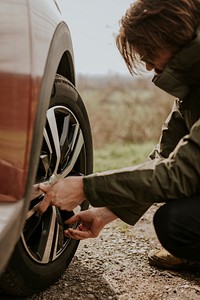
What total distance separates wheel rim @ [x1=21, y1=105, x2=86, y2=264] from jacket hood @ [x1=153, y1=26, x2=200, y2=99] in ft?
1.68

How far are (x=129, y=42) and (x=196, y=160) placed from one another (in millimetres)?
571

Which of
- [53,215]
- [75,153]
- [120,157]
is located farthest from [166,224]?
[120,157]

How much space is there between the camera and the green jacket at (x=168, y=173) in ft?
6.12

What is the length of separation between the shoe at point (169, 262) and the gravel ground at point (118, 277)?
0.03m

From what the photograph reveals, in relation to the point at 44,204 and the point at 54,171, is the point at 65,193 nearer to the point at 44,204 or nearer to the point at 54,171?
the point at 44,204

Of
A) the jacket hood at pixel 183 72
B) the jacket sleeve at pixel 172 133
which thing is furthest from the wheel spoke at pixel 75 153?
the jacket hood at pixel 183 72

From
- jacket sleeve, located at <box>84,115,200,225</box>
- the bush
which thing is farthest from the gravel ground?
the bush

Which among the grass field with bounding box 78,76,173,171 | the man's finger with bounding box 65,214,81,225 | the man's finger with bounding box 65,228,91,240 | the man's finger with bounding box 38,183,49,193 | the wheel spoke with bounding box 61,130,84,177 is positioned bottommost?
the grass field with bounding box 78,76,173,171

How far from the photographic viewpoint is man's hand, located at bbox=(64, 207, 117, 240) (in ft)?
7.86

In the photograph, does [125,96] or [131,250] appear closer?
[131,250]

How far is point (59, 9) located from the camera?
2.42 meters

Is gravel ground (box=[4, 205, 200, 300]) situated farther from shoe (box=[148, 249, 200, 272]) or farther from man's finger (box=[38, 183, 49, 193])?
man's finger (box=[38, 183, 49, 193])

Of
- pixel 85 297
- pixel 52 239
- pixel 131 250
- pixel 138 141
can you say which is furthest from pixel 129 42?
pixel 138 141

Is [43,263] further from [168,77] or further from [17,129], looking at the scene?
[168,77]
